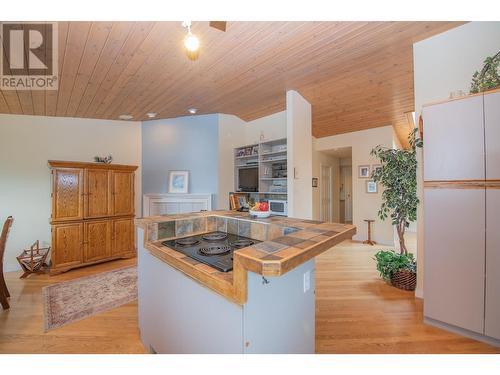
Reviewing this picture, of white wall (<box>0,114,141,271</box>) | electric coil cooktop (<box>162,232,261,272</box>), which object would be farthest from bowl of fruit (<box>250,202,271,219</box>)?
white wall (<box>0,114,141,271</box>)

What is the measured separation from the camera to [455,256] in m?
1.96

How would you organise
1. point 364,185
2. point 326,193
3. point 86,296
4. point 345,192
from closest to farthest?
point 86,296
point 364,185
point 326,193
point 345,192

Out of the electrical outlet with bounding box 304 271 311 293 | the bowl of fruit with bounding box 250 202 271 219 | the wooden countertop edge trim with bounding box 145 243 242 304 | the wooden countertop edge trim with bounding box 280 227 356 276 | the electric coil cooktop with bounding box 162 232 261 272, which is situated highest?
the bowl of fruit with bounding box 250 202 271 219

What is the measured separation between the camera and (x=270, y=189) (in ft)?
14.6

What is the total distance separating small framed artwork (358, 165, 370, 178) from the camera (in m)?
5.23

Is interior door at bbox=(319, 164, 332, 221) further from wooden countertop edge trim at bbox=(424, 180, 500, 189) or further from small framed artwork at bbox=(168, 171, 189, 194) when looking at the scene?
wooden countertop edge trim at bbox=(424, 180, 500, 189)

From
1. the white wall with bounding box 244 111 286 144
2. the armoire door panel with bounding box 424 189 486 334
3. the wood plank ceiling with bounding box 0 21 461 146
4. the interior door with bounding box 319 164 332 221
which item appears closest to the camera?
the armoire door panel with bounding box 424 189 486 334

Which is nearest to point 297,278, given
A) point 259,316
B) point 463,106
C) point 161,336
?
point 259,316

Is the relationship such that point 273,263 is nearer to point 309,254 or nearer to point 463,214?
point 309,254

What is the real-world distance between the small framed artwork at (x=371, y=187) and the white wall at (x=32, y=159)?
5.78 m

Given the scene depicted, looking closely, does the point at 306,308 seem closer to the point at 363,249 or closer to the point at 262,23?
the point at 262,23

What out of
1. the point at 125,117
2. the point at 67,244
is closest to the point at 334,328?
the point at 67,244

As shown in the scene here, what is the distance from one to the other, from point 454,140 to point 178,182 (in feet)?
13.8

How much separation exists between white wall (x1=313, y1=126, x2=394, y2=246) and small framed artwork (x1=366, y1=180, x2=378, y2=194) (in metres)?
0.07
